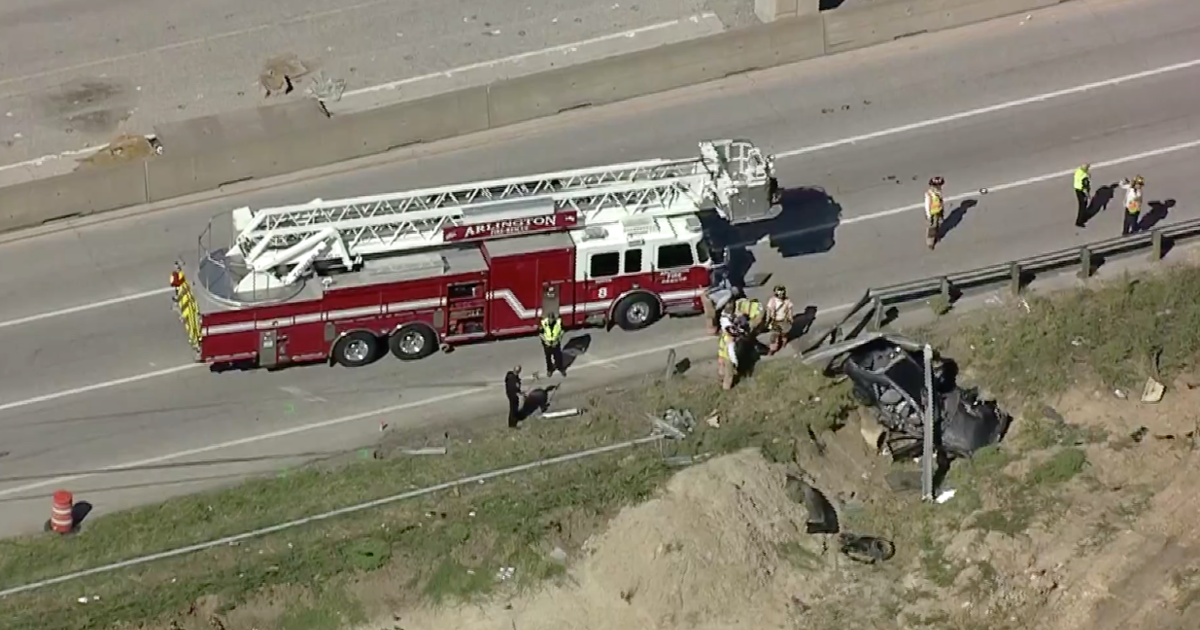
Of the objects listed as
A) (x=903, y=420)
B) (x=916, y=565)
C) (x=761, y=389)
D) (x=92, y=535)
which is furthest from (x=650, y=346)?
(x=92, y=535)

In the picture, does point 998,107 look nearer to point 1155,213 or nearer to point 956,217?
point 956,217

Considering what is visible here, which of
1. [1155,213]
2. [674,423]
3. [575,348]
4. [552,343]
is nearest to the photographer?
[674,423]

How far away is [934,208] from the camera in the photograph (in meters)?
35.9

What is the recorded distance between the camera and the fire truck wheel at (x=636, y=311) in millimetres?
34250

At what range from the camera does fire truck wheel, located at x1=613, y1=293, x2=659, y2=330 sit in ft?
112

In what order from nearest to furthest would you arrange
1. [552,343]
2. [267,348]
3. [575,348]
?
[267,348] → [552,343] → [575,348]

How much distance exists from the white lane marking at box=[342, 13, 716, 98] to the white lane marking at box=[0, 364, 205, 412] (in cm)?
1023

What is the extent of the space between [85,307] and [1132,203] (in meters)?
20.7

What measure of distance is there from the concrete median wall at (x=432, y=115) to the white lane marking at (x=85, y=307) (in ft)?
11.2

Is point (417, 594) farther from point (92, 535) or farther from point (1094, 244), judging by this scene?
point (1094, 244)

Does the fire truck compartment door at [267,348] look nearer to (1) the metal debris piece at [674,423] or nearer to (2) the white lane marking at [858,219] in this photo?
(2) the white lane marking at [858,219]

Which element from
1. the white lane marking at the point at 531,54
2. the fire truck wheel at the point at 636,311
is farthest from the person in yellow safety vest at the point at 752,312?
the white lane marking at the point at 531,54

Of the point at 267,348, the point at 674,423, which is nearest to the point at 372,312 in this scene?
the point at 267,348

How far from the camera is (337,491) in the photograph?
30.7 m
